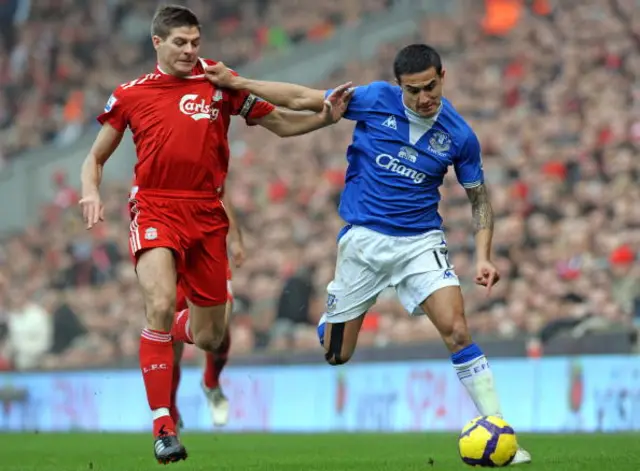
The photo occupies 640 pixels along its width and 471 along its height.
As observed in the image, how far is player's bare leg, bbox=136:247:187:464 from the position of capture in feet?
29.6

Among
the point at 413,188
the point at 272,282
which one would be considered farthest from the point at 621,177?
the point at 413,188

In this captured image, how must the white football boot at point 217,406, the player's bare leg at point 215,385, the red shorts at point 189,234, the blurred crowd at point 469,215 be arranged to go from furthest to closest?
the blurred crowd at point 469,215
the white football boot at point 217,406
the player's bare leg at point 215,385
the red shorts at point 189,234

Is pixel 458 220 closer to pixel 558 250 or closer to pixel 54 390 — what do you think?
pixel 558 250

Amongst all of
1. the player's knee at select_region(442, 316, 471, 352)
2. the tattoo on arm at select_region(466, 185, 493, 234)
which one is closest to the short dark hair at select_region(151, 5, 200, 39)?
the tattoo on arm at select_region(466, 185, 493, 234)

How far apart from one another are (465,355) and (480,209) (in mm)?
1035

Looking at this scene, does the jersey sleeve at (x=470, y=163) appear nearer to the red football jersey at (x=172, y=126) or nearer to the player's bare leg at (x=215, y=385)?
the red football jersey at (x=172, y=126)

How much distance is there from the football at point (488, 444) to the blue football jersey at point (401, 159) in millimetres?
1677

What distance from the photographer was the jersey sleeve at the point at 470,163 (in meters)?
9.42

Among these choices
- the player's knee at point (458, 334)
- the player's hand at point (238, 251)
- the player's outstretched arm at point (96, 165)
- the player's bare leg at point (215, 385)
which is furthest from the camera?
the player's bare leg at point (215, 385)

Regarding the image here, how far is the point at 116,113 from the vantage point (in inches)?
377

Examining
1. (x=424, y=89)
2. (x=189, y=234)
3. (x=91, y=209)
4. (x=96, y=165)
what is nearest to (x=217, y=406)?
(x=189, y=234)

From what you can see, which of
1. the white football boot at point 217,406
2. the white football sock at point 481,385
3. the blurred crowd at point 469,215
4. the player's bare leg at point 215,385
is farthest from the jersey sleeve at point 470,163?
the blurred crowd at point 469,215

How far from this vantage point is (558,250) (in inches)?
693

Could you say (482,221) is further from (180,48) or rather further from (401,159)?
(180,48)
